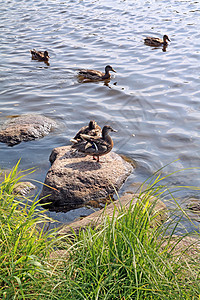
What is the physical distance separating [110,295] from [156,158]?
16.6 ft

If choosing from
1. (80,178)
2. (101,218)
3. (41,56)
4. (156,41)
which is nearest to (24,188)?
(80,178)

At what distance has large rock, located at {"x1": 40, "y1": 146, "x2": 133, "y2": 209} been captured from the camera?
6172 mm

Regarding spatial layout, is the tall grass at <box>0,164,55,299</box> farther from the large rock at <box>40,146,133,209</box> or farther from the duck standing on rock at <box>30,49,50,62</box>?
the duck standing on rock at <box>30,49,50,62</box>

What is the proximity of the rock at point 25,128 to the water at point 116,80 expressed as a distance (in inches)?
7.4

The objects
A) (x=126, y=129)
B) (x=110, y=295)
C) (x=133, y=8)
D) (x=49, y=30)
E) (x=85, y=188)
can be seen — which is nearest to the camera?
(x=110, y=295)

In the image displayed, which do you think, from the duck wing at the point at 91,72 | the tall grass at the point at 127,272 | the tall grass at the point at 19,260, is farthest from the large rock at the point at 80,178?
the duck wing at the point at 91,72

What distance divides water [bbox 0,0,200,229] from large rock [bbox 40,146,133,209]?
313 mm

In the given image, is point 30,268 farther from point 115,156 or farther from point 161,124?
point 161,124

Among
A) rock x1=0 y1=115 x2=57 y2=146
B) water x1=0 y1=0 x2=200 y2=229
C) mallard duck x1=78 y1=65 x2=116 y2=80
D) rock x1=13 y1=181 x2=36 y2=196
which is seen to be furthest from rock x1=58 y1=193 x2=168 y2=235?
mallard duck x1=78 y1=65 x2=116 y2=80

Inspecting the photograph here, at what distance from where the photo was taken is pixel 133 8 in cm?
2064

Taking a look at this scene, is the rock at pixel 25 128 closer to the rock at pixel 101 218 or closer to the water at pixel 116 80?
the water at pixel 116 80

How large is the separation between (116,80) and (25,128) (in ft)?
15.2

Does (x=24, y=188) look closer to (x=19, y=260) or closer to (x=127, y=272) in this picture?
(x=19, y=260)

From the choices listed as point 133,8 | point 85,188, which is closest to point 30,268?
point 85,188
